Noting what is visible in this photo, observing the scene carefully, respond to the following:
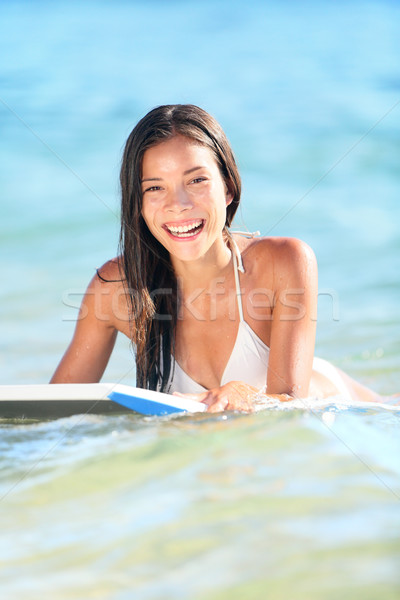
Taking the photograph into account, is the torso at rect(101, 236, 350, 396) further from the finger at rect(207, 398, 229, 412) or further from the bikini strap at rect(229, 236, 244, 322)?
the finger at rect(207, 398, 229, 412)

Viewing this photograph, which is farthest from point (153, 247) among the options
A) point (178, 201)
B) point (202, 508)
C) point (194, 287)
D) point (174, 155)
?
point (202, 508)

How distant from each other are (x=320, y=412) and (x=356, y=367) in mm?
2896

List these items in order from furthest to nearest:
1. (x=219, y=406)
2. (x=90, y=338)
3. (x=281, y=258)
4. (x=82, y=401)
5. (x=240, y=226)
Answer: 1. (x=240, y=226)
2. (x=90, y=338)
3. (x=281, y=258)
4. (x=219, y=406)
5. (x=82, y=401)

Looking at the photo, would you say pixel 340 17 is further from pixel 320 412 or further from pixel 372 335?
pixel 320 412

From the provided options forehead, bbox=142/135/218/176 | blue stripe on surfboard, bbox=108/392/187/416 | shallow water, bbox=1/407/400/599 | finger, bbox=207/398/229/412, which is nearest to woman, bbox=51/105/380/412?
forehead, bbox=142/135/218/176

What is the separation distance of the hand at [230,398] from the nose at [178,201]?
75 centimetres

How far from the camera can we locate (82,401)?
236 centimetres

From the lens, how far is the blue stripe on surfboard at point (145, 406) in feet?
7.80

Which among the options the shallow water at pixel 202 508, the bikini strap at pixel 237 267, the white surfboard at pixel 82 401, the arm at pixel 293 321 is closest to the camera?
the shallow water at pixel 202 508

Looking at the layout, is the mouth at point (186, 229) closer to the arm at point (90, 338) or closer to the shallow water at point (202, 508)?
the arm at point (90, 338)

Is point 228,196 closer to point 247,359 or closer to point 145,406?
point 247,359

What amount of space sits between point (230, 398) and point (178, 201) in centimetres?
84

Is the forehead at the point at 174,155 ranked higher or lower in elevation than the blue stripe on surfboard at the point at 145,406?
higher

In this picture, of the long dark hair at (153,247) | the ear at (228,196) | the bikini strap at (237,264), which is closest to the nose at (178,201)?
the long dark hair at (153,247)
